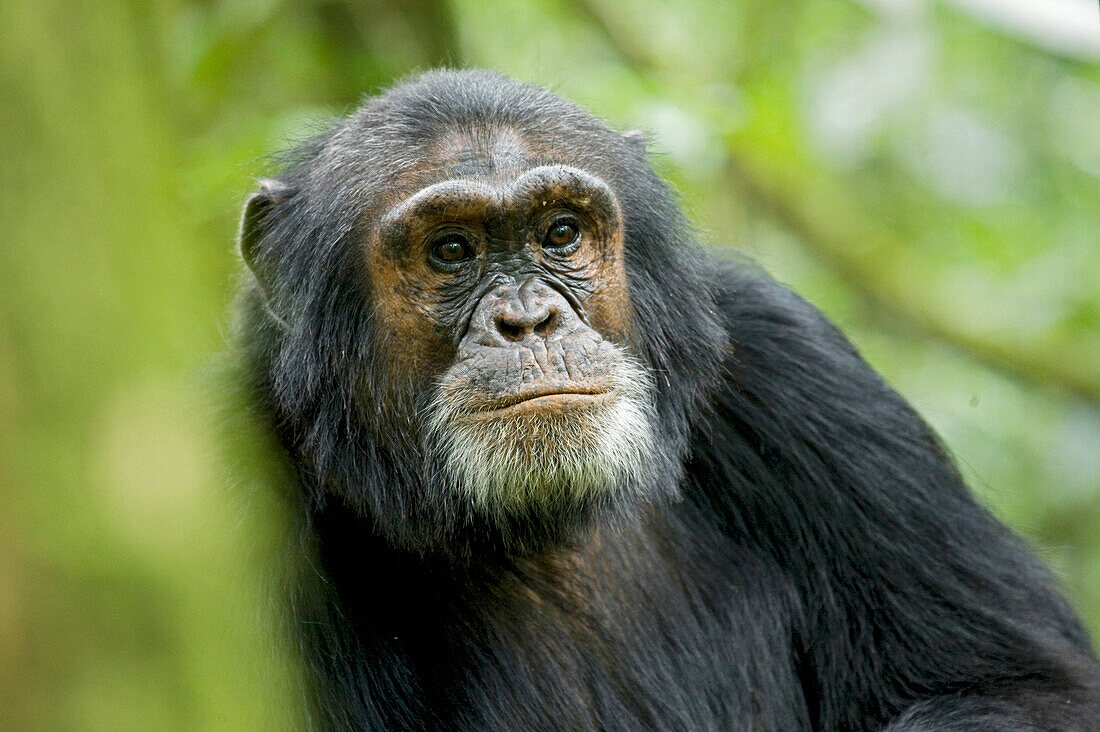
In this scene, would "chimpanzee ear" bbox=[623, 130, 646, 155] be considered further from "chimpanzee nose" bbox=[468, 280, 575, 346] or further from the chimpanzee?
"chimpanzee nose" bbox=[468, 280, 575, 346]

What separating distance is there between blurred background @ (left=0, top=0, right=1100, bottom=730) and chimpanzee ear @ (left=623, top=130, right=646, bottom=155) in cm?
17

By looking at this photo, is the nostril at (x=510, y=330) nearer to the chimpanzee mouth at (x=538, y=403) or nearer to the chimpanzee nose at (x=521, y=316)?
the chimpanzee nose at (x=521, y=316)

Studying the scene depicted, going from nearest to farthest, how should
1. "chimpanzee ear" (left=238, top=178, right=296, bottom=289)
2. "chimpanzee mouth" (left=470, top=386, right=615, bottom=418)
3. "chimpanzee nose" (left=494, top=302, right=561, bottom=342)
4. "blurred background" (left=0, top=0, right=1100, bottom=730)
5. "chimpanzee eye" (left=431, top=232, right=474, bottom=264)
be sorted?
"blurred background" (left=0, top=0, right=1100, bottom=730) < "chimpanzee mouth" (left=470, top=386, right=615, bottom=418) < "chimpanzee nose" (left=494, top=302, right=561, bottom=342) < "chimpanzee eye" (left=431, top=232, right=474, bottom=264) < "chimpanzee ear" (left=238, top=178, right=296, bottom=289)

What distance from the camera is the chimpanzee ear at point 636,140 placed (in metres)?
4.93

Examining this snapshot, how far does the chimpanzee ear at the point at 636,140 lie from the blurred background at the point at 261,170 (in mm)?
169

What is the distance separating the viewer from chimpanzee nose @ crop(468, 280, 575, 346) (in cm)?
412

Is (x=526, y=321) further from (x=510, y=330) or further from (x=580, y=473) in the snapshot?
(x=580, y=473)

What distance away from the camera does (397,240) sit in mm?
4320

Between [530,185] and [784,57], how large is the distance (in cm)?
577

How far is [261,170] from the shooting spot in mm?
5625

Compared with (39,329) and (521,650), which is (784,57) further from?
(39,329)

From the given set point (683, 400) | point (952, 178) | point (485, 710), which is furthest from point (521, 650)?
point (952, 178)

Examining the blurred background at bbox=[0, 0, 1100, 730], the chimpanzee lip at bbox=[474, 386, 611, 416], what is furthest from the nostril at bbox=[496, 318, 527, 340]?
the blurred background at bbox=[0, 0, 1100, 730]

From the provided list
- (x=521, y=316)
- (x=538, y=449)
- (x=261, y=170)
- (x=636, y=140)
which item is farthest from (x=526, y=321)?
(x=261, y=170)
